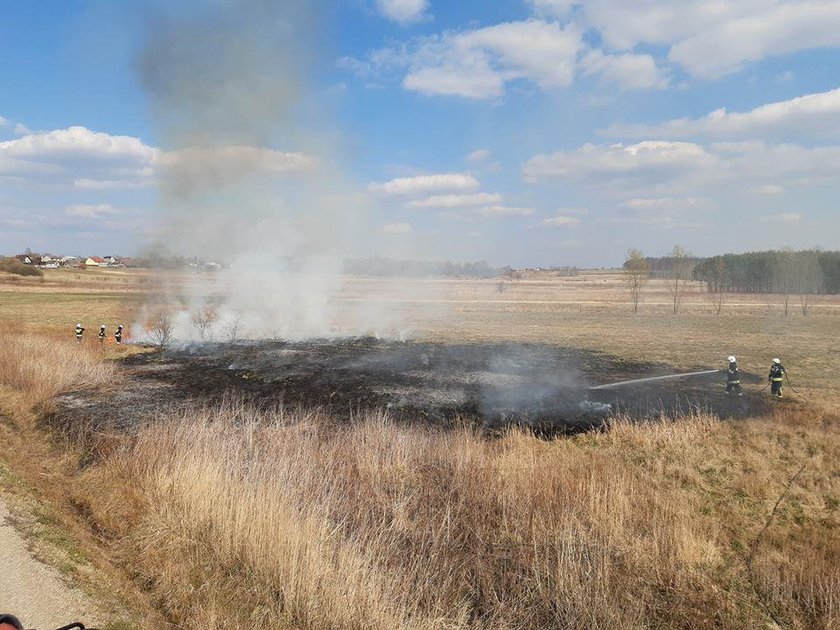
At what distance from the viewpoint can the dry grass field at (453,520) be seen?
6.24 metres

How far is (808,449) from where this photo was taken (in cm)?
1159

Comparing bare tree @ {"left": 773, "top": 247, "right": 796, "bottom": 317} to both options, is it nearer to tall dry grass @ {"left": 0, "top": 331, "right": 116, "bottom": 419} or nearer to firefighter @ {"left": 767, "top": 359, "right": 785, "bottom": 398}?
firefighter @ {"left": 767, "top": 359, "right": 785, "bottom": 398}

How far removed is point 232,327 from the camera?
105 feet

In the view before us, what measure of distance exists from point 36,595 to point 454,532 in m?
5.30

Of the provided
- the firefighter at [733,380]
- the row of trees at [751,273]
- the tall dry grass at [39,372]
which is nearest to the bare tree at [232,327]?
the tall dry grass at [39,372]

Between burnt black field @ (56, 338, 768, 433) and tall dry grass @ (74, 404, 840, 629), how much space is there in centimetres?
387

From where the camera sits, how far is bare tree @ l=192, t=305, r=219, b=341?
3076 centimetres

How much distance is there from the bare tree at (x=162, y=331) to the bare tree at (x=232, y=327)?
9.93 ft

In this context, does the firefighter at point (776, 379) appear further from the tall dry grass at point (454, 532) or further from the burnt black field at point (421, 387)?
the tall dry grass at point (454, 532)

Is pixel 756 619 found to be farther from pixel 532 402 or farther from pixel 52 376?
pixel 52 376

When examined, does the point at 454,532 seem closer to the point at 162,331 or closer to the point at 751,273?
the point at 162,331

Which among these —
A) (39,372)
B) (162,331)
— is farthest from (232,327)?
(39,372)

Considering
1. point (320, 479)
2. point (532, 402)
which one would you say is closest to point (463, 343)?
point (532, 402)

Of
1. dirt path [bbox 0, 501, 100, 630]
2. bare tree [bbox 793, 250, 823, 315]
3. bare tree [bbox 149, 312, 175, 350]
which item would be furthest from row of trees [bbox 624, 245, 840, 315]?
dirt path [bbox 0, 501, 100, 630]
